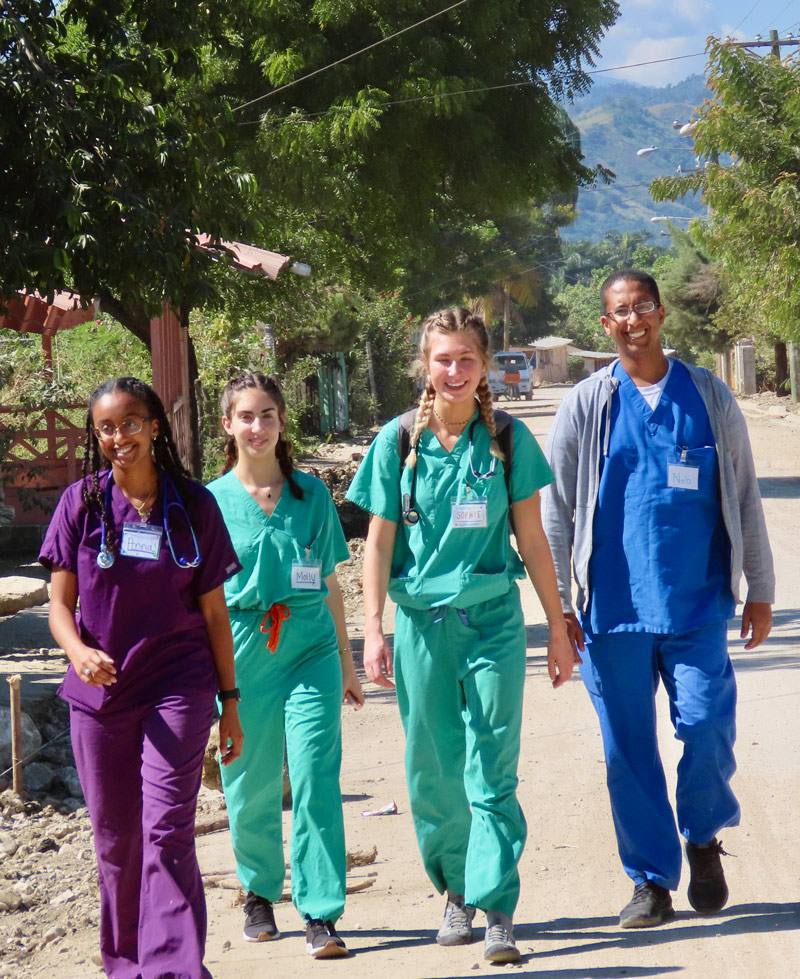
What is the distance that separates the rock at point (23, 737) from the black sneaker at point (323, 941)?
3.12 metres

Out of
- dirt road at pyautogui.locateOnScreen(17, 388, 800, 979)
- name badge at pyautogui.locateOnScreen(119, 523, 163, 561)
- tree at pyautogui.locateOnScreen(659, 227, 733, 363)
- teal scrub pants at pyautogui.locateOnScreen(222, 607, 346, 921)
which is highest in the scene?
tree at pyautogui.locateOnScreen(659, 227, 733, 363)

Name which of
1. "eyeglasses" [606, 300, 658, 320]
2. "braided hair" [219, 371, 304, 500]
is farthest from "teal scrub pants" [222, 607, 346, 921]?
"eyeglasses" [606, 300, 658, 320]

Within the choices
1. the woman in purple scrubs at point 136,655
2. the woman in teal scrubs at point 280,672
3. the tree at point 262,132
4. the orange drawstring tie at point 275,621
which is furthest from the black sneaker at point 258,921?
the tree at point 262,132

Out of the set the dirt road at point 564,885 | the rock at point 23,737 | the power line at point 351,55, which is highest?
the power line at point 351,55

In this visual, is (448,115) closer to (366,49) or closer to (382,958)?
(366,49)

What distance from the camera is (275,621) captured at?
4133mm

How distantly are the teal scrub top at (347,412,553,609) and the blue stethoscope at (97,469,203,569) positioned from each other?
2.10ft

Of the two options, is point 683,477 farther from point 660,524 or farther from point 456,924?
point 456,924

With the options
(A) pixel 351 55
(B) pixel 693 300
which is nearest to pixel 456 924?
(A) pixel 351 55

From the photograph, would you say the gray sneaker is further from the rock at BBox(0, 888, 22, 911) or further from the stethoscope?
the rock at BBox(0, 888, 22, 911)

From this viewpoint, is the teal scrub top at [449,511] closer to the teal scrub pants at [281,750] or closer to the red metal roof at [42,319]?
the teal scrub pants at [281,750]

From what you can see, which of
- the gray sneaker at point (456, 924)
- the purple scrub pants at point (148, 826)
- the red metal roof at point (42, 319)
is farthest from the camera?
the red metal roof at point (42, 319)

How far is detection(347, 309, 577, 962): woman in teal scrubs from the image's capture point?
12.6ft

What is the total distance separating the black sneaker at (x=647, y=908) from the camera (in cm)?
399
